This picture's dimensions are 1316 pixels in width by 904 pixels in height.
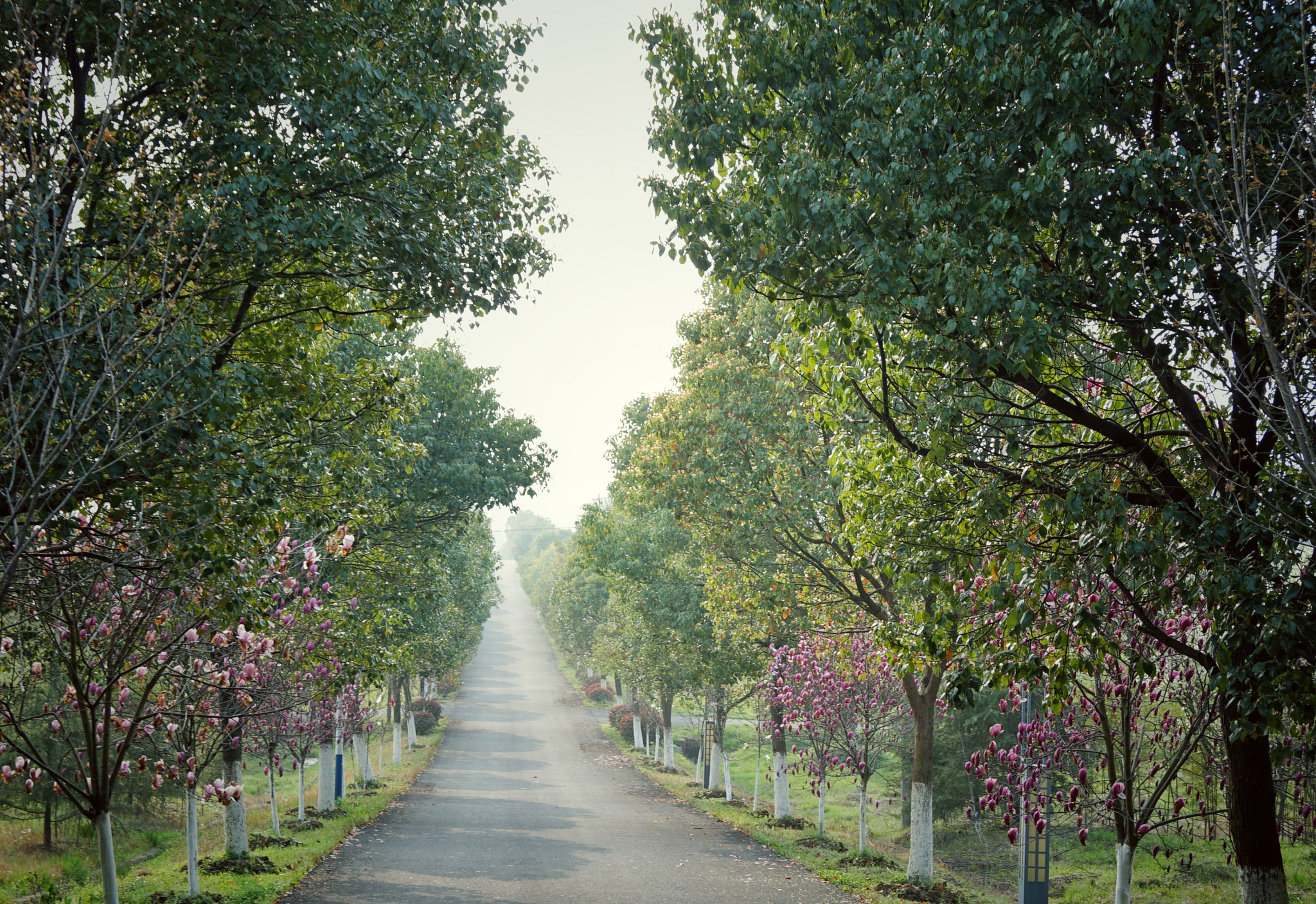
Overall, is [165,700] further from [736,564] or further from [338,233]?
[736,564]

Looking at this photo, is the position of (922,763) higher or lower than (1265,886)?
lower

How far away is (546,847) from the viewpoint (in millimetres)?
17875

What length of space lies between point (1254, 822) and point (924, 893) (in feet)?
26.3

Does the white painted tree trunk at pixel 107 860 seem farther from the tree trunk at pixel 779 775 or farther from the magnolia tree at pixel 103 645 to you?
the tree trunk at pixel 779 775

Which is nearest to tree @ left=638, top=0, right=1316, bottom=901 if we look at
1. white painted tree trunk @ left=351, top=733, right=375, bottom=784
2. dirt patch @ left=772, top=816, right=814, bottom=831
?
dirt patch @ left=772, top=816, right=814, bottom=831

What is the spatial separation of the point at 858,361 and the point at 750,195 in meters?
2.16

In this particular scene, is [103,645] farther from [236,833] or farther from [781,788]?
[781,788]

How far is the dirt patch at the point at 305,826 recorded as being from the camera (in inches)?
741

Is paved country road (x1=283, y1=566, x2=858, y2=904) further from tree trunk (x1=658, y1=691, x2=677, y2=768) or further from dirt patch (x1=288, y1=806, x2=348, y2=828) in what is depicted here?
tree trunk (x1=658, y1=691, x2=677, y2=768)

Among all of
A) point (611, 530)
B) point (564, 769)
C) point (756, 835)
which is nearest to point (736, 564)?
point (756, 835)

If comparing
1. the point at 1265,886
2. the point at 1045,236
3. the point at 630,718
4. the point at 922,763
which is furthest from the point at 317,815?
the point at 630,718

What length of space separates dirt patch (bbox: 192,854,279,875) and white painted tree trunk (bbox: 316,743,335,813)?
268 inches

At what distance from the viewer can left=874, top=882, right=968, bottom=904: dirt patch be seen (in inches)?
531

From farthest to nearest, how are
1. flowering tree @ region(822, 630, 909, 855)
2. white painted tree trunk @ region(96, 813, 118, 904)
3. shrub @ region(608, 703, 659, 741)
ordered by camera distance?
1. shrub @ region(608, 703, 659, 741)
2. flowering tree @ region(822, 630, 909, 855)
3. white painted tree trunk @ region(96, 813, 118, 904)
